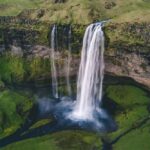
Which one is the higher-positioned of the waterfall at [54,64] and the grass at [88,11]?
the grass at [88,11]

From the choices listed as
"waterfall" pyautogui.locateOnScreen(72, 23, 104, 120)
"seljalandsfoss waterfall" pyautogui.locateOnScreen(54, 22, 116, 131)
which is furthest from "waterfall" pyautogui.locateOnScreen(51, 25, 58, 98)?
"waterfall" pyautogui.locateOnScreen(72, 23, 104, 120)

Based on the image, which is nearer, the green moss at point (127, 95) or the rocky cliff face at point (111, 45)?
the rocky cliff face at point (111, 45)

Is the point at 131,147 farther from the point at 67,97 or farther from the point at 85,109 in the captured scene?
the point at 67,97

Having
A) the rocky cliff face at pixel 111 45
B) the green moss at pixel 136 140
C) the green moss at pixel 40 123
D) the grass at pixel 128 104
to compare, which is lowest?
the green moss at pixel 136 140

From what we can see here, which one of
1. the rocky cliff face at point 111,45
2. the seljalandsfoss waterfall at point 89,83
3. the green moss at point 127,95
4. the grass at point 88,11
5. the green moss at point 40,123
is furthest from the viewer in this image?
the grass at point 88,11

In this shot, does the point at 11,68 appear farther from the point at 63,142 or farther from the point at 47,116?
the point at 63,142

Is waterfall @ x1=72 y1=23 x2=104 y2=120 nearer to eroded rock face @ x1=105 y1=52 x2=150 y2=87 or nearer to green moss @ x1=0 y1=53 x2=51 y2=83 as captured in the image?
eroded rock face @ x1=105 y1=52 x2=150 y2=87

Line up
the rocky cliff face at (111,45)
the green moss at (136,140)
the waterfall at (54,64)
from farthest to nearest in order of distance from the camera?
the waterfall at (54,64)
the rocky cliff face at (111,45)
the green moss at (136,140)

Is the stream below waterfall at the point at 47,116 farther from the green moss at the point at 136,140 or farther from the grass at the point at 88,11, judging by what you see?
the grass at the point at 88,11

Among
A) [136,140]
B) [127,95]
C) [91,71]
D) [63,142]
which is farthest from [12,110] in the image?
[136,140]

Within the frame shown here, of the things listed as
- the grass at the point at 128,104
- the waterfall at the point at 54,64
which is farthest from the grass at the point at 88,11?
the grass at the point at 128,104
